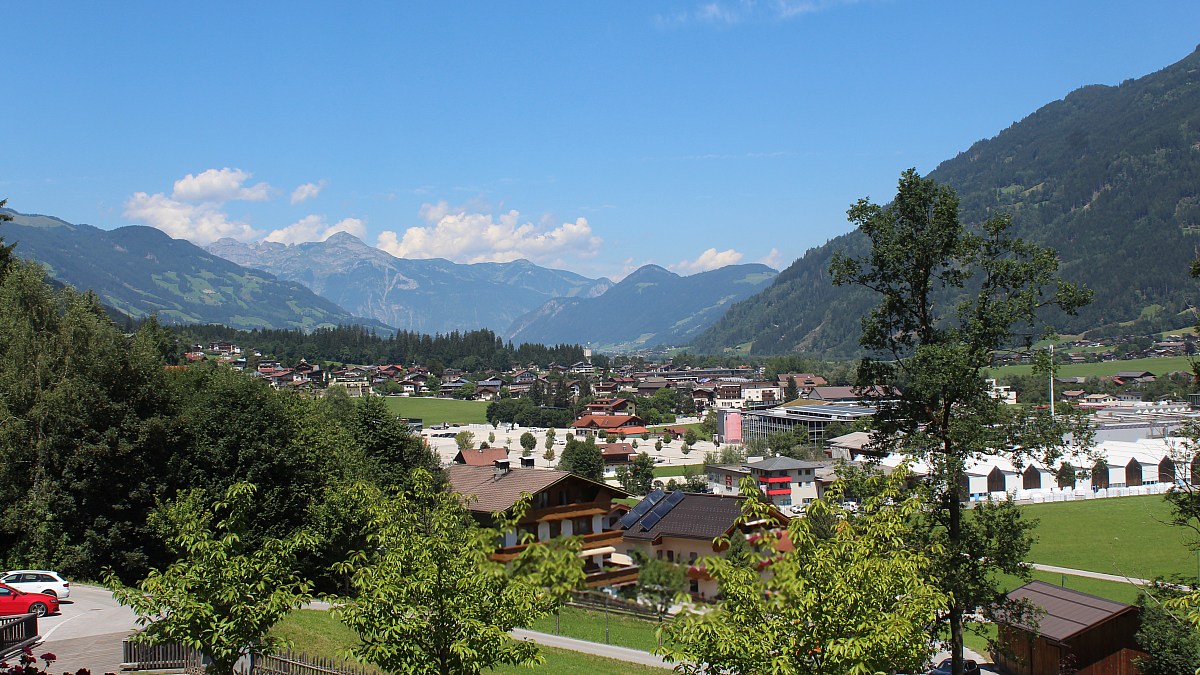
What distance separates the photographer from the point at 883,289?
15203mm

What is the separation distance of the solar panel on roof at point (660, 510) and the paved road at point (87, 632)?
1954cm

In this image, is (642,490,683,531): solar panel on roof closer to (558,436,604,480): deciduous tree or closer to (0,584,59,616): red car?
(0,584,59,616): red car

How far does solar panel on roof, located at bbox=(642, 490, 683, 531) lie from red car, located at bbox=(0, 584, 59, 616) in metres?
20.9

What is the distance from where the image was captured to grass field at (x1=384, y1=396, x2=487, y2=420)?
137 m

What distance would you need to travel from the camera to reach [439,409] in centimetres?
15000

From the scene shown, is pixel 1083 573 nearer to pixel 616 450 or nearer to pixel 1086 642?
pixel 1086 642

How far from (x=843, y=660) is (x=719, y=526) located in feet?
76.7

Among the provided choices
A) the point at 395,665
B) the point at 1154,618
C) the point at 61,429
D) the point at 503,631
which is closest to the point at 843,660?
the point at 503,631

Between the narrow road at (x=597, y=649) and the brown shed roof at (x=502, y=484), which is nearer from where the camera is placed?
the narrow road at (x=597, y=649)

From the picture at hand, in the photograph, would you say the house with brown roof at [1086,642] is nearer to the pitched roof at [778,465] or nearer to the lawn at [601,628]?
the lawn at [601,628]

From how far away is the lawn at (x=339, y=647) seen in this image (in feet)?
54.6

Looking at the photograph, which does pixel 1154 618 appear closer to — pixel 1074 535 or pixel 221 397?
pixel 221 397

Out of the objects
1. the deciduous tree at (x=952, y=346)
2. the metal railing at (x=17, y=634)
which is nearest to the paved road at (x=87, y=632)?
the metal railing at (x=17, y=634)

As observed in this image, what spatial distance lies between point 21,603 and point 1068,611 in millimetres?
22920
